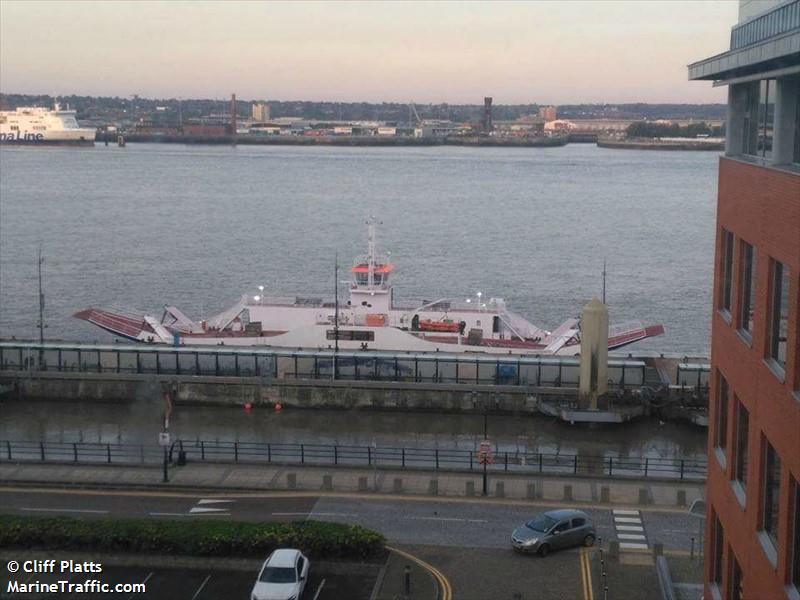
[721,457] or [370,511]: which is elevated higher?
[721,457]

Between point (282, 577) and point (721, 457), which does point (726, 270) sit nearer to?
point (721, 457)

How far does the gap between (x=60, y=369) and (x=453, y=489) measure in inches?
604

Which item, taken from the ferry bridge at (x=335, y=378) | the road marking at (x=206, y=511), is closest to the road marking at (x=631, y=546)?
the road marking at (x=206, y=511)

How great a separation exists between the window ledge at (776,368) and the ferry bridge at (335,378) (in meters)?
19.1

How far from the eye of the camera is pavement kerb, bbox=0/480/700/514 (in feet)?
62.6

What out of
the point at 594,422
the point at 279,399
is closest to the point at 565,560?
the point at 594,422

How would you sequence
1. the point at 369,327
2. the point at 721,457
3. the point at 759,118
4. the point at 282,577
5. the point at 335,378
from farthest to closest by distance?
the point at 369,327
the point at 335,378
the point at 282,577
the point at 721,457
the point at 759,118

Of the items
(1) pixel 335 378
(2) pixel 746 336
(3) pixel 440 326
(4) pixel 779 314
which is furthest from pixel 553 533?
(3) pixel 440 326

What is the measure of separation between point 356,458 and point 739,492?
12559 mm

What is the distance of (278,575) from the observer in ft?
48.5

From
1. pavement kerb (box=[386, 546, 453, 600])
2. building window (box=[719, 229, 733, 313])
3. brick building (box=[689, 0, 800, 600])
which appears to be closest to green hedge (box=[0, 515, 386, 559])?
pavement kerb (box=[386, 546, 453, 600])

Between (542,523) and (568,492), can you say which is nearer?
(542,523)

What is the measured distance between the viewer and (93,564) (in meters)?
15.8

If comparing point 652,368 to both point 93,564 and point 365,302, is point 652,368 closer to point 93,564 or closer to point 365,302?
point 365,302
